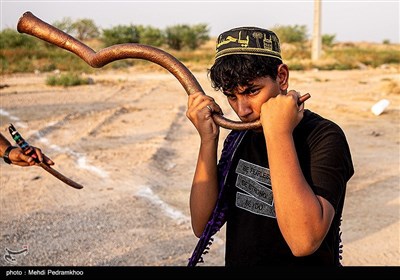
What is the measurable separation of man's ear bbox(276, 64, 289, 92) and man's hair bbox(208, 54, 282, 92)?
2 centimetres

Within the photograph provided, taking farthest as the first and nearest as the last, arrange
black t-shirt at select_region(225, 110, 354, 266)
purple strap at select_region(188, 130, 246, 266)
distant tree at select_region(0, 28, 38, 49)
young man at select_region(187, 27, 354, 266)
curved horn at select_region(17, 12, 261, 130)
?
distant tree at select_region(0, 28, 38, 49) < purple strap at select_region(188, 130, 246, 266) < curved horn at select_region(17, 12, 261, 130) < black t-shirt at select_region(225, 110, 354, 266) < young man at select_region(187, 27, 354, 266)

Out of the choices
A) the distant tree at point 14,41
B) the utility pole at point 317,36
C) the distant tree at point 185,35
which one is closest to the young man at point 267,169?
the utility pole at point 317,36

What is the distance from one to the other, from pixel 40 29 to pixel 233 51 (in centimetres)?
71

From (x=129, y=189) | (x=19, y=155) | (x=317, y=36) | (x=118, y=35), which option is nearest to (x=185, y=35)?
(x=118, y=35)

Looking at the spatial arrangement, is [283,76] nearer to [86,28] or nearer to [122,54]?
[122,54]

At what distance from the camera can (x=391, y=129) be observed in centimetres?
1012

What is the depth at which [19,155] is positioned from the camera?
2.91 m

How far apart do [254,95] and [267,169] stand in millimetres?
229

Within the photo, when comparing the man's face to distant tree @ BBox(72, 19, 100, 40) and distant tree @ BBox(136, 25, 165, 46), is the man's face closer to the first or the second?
distant tree @ BBox(136, 25, 165, 46)

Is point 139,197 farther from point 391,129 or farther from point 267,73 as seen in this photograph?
point 391,129

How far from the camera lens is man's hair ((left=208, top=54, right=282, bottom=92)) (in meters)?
1.59

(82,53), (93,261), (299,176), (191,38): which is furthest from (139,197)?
(191,38)

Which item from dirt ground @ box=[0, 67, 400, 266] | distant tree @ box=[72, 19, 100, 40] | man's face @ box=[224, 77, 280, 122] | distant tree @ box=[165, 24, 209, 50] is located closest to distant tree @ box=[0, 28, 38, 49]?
distant tree @ box=[72, 19, 100, 40]

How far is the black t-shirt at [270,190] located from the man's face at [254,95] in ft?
0.44
